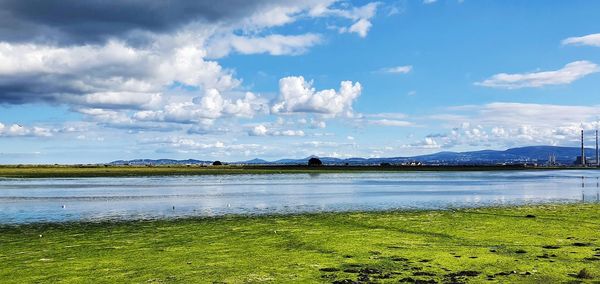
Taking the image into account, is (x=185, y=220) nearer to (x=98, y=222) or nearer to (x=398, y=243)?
(x=98, y=222)

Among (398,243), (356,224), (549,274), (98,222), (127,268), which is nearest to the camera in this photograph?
(549,274)

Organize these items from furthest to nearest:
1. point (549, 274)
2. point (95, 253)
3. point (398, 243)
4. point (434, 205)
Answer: point (434, 205) < point (398, 243) < point (95, 253) < point (549, 274)

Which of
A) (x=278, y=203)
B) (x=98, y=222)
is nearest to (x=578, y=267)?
(x=98, y=222)

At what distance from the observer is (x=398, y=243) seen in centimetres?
2181

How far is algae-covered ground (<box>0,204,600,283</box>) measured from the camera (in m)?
15.7

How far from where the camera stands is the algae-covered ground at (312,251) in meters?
15.7

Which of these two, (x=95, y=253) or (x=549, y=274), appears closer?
(x=549, y=274)

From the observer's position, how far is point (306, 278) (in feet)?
50.7

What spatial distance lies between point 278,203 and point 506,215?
20583mm

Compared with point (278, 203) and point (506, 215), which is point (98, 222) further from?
point (506, 215)

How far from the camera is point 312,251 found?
800 inches

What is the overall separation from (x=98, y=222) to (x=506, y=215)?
2603cm

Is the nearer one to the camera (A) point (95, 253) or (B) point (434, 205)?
(A) point (95, 253)

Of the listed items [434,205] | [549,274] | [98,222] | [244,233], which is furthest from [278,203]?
[549,274]
